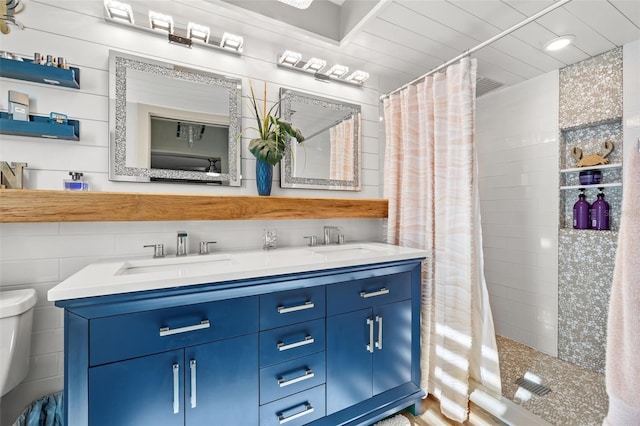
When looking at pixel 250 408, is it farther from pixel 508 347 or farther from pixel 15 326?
pixel 508 347

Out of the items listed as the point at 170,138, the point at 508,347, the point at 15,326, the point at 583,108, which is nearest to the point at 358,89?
the point at 170,138

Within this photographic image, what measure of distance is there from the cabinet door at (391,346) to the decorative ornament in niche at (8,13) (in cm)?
217

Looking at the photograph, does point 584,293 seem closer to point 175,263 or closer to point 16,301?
point 175,263

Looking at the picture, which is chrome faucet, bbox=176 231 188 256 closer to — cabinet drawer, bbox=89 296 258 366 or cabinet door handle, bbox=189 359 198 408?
cabinet drawer, bbox=89 296 258 366

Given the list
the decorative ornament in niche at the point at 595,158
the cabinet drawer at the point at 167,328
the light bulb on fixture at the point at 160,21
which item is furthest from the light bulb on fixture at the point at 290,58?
the decorative ornament in niche at the point at 595,158

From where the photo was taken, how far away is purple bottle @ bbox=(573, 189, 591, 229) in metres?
2.10

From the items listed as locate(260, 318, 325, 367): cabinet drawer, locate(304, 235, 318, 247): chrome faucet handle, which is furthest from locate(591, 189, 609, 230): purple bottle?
locate(260, 318, 325, 367): cabinet drawer

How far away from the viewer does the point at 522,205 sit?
247cm

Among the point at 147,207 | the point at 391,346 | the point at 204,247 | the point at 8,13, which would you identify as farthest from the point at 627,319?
the point at 8,13

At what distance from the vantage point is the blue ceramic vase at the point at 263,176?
176 centimetres

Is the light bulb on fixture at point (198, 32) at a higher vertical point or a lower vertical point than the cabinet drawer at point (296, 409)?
higher

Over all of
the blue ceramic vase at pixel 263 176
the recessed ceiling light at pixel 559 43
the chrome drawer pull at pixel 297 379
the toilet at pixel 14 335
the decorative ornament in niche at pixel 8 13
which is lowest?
the chrome drawer pull at pixel 297 379

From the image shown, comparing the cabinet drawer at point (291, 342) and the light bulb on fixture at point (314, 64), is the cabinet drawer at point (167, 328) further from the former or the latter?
the light bulb on fixture at point (314, 64)

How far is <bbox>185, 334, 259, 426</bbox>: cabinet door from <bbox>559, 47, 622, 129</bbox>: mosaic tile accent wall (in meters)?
2.73
